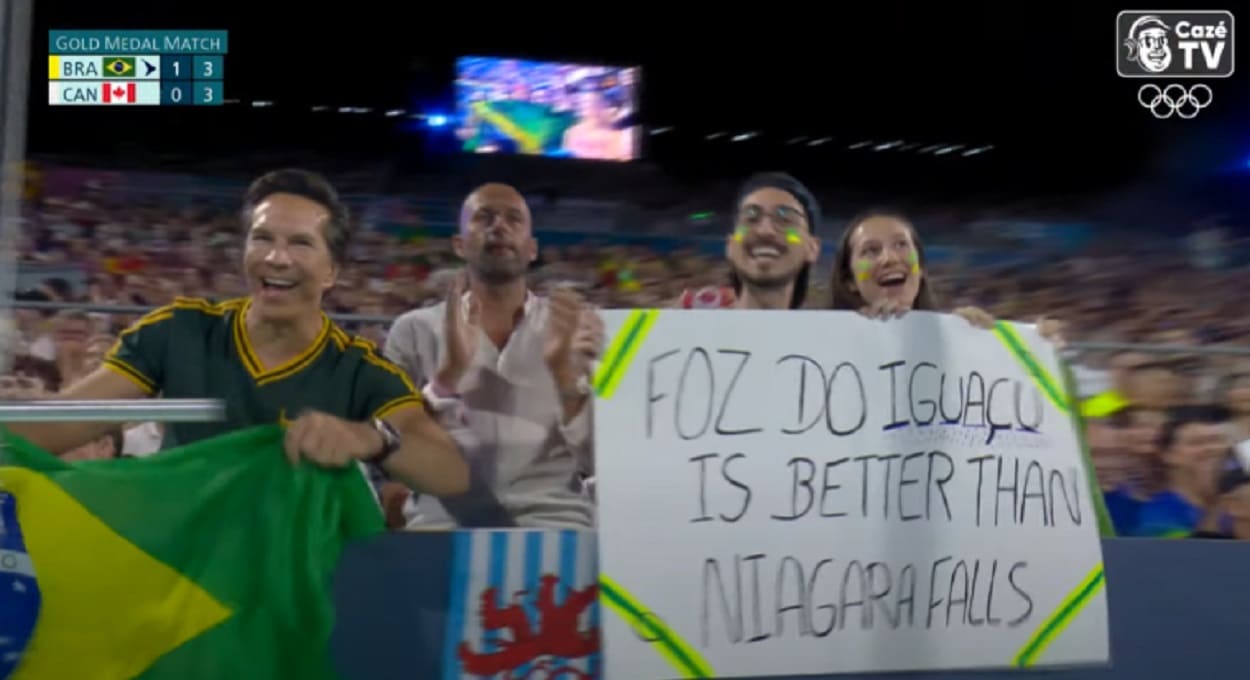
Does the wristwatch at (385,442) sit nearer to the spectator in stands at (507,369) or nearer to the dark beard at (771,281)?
the spectator in stands at (507,369)

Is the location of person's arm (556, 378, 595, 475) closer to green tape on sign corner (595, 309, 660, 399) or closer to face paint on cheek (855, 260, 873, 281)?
green tape on sign corner (595, 309, 660, 399)

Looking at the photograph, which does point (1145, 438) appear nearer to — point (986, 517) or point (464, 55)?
point (986, 517)

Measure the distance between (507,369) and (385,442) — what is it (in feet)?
1.78

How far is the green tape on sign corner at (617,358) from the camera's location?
2957 millimetres

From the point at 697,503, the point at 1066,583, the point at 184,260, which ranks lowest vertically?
the point at 1066,583

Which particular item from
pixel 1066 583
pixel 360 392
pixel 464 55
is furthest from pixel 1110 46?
pixel 360 392

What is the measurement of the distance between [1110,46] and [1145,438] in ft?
24.5

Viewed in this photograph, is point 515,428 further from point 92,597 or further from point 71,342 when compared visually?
point 71,342

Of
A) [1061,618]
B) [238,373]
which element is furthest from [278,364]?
[1061,618]

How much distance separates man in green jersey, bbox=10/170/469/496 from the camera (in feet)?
9.27

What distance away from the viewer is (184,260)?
285 inches

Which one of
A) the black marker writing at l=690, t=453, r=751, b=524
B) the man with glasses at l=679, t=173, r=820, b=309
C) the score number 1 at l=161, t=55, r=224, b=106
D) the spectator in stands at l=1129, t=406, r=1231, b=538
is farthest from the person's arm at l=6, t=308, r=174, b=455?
the spectator in stands at l=1129, t=406, r=1231, b=538

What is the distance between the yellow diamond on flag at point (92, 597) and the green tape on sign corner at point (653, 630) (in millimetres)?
778

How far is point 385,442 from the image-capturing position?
2752mm
